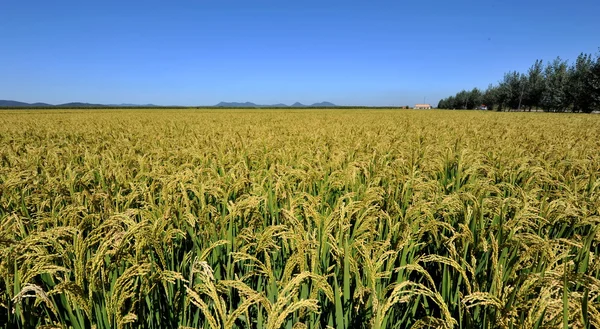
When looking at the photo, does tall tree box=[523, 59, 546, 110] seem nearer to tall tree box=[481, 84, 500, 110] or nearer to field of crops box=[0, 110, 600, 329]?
tall tree box=[481, 84, 500, 110]

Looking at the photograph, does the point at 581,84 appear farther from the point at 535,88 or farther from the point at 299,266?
the point at 299,266

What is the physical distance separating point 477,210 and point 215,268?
2.11 meters

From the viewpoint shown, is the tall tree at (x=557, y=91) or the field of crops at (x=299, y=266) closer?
the field of crops at (x=299, y=266)

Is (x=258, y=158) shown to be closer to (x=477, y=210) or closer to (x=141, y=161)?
(x=141, y=161)

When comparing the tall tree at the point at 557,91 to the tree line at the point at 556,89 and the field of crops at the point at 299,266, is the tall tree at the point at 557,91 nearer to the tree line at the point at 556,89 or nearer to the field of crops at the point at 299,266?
the tree line at the point at 556,89


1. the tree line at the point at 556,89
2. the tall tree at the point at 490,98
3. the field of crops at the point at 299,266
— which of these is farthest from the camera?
the tall tree at the point at 490,98

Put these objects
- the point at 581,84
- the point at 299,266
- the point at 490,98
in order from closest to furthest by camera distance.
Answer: the point at 299,266 < the point at 581,84 < the point at 490,98

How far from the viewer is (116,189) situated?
393cm

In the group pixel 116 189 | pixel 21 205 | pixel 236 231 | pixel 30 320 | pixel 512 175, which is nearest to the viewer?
pixel 30 320

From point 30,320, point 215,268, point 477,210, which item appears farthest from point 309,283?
point 30,320

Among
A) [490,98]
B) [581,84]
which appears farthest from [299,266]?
[490,98]

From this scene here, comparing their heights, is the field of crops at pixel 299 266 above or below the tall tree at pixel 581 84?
below

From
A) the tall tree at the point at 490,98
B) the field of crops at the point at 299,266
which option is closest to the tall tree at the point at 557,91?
the tall tree at the point at 490,98

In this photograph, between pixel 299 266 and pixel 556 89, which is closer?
pixel 299 266
